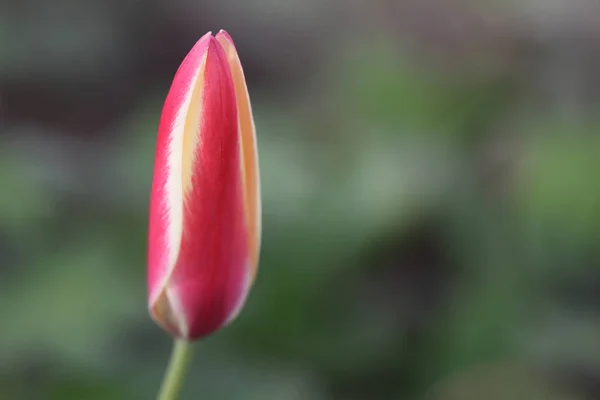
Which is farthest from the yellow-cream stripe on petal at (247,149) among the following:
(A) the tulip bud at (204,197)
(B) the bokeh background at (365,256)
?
(B) the bokeh background at (365,256)

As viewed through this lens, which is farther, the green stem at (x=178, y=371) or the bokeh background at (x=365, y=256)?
the bokeh background at (x=365, y=256)

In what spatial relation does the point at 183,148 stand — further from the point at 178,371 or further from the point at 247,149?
the point at 178,371

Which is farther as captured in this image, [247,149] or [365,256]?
[365,256]

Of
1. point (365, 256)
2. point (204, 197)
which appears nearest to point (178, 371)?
point (204, 197)

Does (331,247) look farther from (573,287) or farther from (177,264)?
(177,264)

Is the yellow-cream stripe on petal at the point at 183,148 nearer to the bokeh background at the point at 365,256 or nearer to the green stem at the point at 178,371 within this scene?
the green stem at the point at 178,371

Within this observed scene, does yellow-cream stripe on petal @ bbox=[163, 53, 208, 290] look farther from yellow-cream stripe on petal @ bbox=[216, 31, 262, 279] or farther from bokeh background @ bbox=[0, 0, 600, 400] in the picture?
bokeh background @ bbox=[0, 0, 600, 400]

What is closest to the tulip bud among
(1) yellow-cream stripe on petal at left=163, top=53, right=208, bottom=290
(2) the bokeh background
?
(1) yellow-cream stripe on petal at left=163, top=53, right=208, bottom=290
